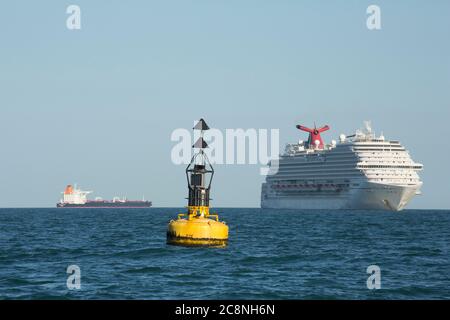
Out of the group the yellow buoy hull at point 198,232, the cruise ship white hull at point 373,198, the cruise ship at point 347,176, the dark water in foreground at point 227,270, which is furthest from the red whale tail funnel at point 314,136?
the yellow buoy hull at point 198,232

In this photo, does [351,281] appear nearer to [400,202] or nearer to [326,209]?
[400,202]

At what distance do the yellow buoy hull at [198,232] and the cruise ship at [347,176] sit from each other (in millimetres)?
112116

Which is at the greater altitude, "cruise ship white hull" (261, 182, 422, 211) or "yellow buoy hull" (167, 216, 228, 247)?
"cruise ship white hull" (261, 182, 422, 211)

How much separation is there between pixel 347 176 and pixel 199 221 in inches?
4719

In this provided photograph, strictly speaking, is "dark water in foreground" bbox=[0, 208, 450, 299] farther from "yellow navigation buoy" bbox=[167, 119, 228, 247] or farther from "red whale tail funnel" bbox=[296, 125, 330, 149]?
"red whale tail funnel" bbox=[296, 125, 330, 149]

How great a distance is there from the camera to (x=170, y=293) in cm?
2617

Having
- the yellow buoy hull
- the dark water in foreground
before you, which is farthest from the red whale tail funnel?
the yellow buoy hull

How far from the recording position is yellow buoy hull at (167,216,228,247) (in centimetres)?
3847

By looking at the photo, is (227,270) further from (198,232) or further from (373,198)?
(373,198)

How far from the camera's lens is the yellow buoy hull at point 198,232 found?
38469mm

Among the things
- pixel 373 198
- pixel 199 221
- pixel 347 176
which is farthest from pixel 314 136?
pixel 199 221

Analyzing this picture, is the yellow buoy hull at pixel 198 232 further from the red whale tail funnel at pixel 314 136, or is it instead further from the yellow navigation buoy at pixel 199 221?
the red whale tail funnel at pixel 314 136

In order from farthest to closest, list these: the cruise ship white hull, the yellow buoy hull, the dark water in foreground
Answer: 1. the cruise ship white hull
2. the yellow buoy hull
3. the dark water in foreground
